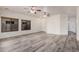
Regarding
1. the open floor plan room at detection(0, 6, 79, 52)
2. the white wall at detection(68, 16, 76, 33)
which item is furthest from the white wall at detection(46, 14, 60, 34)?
the white wall at detection(68, 16, 76, 33)

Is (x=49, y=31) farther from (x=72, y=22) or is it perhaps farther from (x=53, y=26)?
(x=72, y=22)

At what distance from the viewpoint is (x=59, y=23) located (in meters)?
4.99

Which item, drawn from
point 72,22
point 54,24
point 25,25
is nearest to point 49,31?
point 54,24

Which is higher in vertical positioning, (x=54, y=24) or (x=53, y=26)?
(x=54, y=24)

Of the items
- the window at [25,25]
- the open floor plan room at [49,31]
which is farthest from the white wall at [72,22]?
the window at [25,25]

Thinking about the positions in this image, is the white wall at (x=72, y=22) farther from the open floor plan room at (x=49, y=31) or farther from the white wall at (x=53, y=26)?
the white wall at (x=53, y=26)

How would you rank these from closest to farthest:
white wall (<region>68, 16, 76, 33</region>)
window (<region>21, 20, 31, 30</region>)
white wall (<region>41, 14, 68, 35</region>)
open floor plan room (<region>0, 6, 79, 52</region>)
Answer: open floor plan room (<region>0, 6, 79, 52</region>), white wall (<region>68, 16, 76, 33</region>), white wall (<region>41, 14, 68, 35</region>), window (<region>21, 20, 31, 30</region>)

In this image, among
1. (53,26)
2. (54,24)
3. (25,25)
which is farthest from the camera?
(25,25)

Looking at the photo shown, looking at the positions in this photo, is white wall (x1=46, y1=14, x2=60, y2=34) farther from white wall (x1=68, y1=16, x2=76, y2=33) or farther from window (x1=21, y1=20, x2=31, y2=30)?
window (x1=21, y1=20, x2=31, y2=30)
